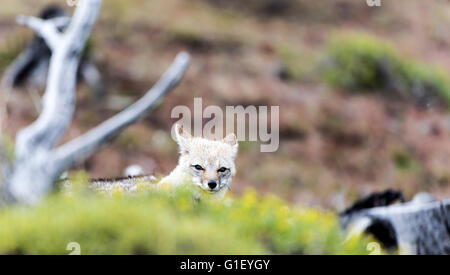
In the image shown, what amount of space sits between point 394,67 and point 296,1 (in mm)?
7200

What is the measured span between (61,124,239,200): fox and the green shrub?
0.23 m

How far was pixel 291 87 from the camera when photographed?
2531 centimetres

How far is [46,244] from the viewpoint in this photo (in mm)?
3986

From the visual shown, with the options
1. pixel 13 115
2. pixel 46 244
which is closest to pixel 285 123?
pixel 13 115

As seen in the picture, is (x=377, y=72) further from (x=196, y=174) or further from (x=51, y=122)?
(x=51, y=122)

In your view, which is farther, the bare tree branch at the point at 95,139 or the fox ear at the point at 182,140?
the fox ear at the point at 182,140

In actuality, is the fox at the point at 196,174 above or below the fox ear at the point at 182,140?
below

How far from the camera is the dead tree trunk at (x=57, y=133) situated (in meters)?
4.40

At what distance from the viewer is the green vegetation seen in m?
26.4

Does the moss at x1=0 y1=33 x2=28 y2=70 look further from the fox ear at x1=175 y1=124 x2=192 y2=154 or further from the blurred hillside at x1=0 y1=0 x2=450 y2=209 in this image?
the fox ear at x1=175 y1=124 x2=192 y2=154

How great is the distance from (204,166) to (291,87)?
20522 millimetres

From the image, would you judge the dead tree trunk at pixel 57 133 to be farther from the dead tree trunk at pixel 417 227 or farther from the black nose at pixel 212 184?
the dead tree trunk at pixel 417 227

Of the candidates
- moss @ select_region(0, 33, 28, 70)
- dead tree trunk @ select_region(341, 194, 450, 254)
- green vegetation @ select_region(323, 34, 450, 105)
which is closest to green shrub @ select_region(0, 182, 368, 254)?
dead tree trunk @ select_region(341, 194, 450, 254)

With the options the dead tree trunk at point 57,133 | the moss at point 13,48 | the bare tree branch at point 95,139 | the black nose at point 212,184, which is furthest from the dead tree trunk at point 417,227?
the moss at point 13,48
